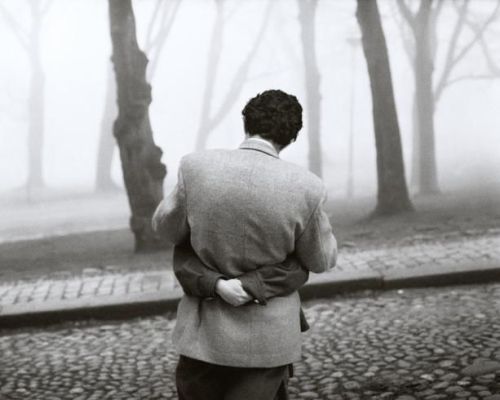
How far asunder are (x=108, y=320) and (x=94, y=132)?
133 ft

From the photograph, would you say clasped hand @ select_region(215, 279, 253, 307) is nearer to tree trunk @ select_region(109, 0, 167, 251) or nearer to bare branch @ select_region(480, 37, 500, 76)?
tree trunk @ select_region(109, 0, 167, 251)

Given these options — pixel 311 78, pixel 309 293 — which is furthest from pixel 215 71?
pixel 309 293

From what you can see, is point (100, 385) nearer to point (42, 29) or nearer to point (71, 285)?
point (71, 285)

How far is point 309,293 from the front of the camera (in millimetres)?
6805

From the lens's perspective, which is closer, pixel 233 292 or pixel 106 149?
pixel 233 292

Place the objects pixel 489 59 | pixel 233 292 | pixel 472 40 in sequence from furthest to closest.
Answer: pixel 489 59 < pixel 472 40 < pixel 233 292

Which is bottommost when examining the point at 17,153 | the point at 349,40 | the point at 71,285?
the point at 17,153

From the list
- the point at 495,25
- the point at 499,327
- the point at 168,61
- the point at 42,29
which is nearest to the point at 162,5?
the point at 42,29

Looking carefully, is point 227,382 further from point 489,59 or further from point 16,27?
point 489,59

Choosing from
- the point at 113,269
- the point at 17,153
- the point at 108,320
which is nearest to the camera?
the point at 108,320

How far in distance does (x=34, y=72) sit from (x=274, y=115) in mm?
25868

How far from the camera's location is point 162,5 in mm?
24594

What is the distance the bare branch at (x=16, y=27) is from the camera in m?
24.0

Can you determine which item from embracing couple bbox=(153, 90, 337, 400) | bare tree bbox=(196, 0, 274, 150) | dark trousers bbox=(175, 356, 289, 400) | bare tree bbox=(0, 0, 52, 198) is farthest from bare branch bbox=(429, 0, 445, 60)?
dark trousers bbox=(175, 356, 289, 400)
